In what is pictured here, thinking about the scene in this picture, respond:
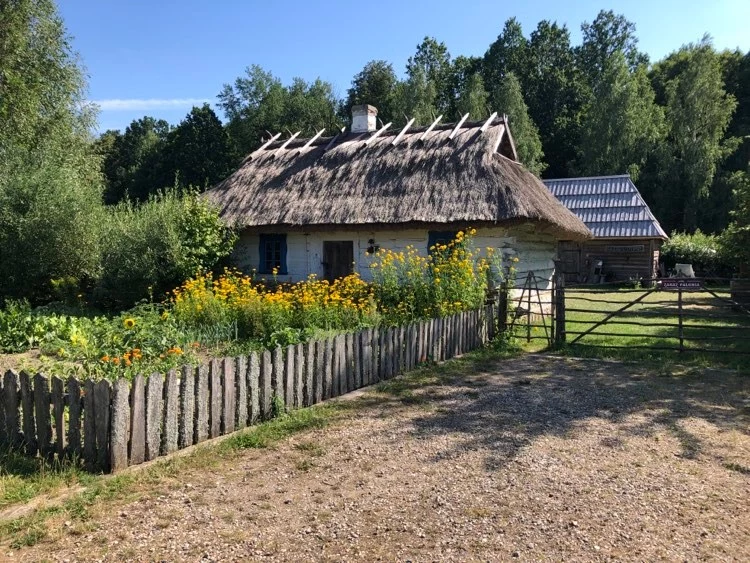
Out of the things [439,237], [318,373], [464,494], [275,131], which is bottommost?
[464,494]

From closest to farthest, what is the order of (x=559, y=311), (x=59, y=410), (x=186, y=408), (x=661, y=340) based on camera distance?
(x=59, y=410) → (x=186, y=408) → (x=559, y=311) → (x=661, y=340)

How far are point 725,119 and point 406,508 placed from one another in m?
39.4

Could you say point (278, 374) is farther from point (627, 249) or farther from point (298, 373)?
point (627, 249)

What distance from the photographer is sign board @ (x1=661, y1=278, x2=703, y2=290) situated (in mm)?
9477

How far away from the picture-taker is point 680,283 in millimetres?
9664

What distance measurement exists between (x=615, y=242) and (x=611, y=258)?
2.60 feet

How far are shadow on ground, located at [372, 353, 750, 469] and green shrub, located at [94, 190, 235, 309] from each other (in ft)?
24.7

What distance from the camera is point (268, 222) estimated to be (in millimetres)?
14938

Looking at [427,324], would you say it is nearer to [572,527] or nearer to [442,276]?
[442,276]

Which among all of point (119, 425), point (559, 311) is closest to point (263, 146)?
point (559, 311)

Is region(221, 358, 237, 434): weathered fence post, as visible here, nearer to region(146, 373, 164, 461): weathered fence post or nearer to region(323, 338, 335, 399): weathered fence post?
region(146, 373, 164, 461): weathered fence post

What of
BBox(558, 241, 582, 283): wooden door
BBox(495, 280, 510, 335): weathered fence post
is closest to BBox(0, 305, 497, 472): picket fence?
BBox(495, 280, 510, 335): weathered fence post

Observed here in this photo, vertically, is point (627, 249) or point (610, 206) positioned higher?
point (610, 206)

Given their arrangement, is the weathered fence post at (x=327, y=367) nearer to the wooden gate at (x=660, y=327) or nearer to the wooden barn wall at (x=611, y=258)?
the wooden gate at (x=660, y=327)
